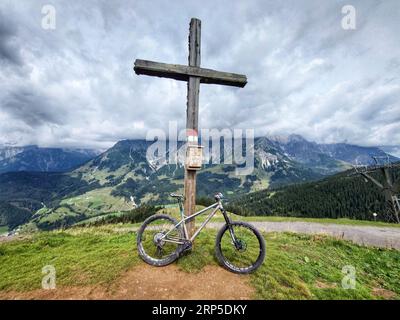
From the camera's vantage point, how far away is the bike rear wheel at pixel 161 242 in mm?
6262

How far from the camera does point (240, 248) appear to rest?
6246 millimetres

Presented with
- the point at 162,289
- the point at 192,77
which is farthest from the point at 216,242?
the point at 192,77

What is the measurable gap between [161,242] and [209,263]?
4.99 feet

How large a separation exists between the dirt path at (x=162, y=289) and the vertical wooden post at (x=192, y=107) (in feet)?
5.13

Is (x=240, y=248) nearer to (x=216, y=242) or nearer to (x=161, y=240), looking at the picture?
(x=216, y=242)

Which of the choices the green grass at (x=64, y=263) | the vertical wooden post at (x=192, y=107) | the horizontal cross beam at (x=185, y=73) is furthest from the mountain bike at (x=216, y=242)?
the horizontal cross beam at (x=185, y=73)

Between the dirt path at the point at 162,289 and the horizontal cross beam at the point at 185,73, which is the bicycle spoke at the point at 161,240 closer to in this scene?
the dirt path at the point at 162,289

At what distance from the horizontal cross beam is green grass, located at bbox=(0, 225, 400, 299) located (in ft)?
19.2

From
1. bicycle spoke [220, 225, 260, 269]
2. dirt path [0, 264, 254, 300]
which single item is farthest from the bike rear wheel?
bicycle spoke [220, 225, 260, 269]

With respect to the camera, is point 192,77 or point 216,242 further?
point 192,77

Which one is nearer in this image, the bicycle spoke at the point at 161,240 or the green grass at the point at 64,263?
the green grass at the point at 64,263

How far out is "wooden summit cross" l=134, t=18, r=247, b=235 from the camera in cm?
706
